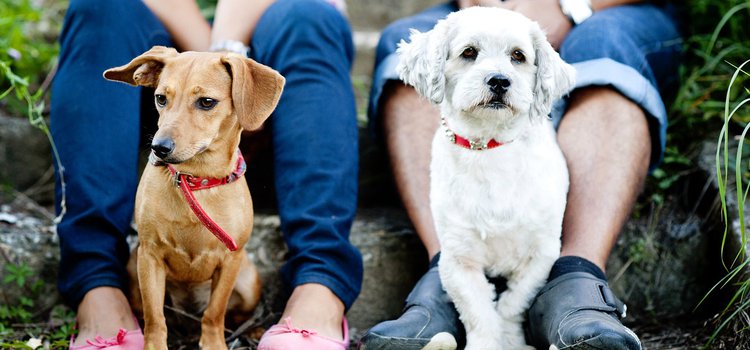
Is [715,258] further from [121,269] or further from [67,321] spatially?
[67,321]

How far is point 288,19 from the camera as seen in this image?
2.58 metres

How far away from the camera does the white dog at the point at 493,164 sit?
6.98ft

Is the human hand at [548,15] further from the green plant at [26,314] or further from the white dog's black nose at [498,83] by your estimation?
the green plant at [26,314]

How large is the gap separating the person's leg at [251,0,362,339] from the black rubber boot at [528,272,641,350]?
62 cm

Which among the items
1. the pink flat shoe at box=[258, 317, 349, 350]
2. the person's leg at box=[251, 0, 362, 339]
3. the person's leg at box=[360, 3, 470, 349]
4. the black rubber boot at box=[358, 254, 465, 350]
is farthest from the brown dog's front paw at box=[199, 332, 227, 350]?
the person's leg at box=[360, 3, 470, 349]

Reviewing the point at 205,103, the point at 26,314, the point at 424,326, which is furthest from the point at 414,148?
the point at 26,314

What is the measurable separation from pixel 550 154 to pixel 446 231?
0.38 m

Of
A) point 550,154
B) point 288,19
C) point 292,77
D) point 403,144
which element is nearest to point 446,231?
point 550,154

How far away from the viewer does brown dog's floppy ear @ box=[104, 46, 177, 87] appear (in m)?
2.03

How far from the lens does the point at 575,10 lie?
9.09 ft

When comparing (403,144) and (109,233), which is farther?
(403,144)

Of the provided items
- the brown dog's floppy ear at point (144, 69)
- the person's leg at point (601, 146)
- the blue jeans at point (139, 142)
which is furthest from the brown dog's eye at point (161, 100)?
the person's leg at point (601, 146)

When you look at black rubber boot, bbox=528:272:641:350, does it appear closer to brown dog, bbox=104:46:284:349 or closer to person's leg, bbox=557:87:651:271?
person's leg, bbox=557:87:651:271

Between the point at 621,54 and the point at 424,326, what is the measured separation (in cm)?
116
